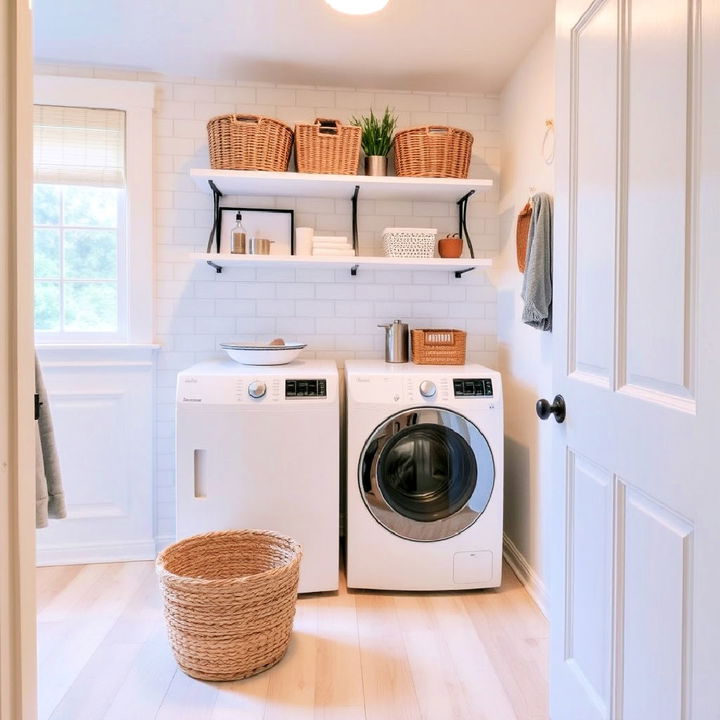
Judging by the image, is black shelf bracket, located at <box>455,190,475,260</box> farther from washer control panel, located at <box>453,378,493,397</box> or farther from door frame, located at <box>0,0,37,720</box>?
door frame, located at <box>0,0,37,720</box>

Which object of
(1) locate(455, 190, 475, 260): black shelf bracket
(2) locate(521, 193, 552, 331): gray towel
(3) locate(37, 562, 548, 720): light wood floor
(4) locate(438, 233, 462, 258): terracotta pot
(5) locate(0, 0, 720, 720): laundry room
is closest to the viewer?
(5) locate(0, 0, 720, 720): laundry room

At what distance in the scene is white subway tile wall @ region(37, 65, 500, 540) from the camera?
268 cm

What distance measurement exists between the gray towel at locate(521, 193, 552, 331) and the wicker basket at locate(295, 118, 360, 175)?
2.85ft

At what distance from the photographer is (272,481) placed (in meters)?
2.22

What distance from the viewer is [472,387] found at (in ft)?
7.44

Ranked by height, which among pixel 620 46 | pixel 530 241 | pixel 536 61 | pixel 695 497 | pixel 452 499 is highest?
pixel 536 61

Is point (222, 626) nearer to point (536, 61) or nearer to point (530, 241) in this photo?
point (530, 241)

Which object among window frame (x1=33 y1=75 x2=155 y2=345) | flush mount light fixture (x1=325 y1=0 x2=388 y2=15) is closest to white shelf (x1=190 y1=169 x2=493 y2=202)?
window frame (x1=33 y1=75 x2=155 y2=345)

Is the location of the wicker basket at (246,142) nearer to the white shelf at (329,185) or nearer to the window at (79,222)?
the white shelf at (329,185)

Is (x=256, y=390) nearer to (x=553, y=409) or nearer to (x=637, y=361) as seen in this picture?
(x=553, y=409)

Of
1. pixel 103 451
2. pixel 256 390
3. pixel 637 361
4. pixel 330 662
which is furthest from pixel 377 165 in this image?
pixel 330 662

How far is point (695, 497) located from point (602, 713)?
0.62 m

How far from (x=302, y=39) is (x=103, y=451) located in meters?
2.11

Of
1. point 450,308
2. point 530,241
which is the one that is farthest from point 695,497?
point 450,308
